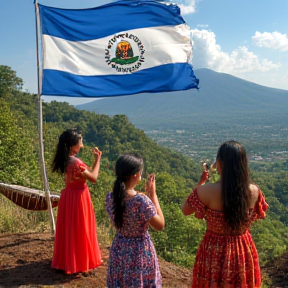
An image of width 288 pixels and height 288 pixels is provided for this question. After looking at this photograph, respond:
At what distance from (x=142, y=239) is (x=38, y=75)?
274 cm

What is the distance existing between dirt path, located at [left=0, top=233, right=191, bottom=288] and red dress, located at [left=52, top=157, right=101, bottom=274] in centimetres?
13

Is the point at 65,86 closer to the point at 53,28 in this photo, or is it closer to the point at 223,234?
the point at 53,28

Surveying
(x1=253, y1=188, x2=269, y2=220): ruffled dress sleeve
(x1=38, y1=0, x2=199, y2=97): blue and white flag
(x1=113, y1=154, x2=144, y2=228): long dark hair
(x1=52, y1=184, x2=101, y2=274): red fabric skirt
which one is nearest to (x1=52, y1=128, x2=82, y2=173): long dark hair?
(x1=52, y1=184, x2=101, y2=274): red fabric skirt

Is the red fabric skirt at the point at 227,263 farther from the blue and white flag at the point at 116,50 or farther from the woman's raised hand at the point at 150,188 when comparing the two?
the blue and white flag at the point at 116,50

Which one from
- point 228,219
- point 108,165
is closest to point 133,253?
point 228,219

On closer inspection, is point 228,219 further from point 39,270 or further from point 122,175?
point 39,270

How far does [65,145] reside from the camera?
3.93 m

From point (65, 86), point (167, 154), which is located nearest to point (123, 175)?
point (65, 86)

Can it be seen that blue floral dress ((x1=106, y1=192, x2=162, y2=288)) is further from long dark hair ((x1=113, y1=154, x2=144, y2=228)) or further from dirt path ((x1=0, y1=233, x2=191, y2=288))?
dirt path ((x1=0, y1=233, x2=191, y2=288))

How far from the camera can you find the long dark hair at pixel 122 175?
2.78 metres

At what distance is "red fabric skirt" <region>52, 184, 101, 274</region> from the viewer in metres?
4.02

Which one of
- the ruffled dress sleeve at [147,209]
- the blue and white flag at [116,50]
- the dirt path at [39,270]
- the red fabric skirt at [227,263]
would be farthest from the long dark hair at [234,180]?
the blue and white flag at [116,50]

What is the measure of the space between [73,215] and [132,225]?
1356 millimetres

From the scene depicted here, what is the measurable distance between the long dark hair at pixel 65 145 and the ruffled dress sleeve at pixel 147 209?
140cm
